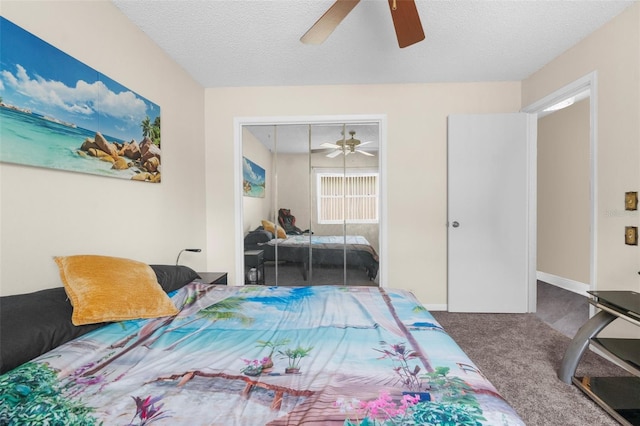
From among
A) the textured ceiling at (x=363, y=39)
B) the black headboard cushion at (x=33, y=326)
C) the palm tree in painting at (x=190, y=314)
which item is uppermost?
the textured ceiling at (x=363, y=39)

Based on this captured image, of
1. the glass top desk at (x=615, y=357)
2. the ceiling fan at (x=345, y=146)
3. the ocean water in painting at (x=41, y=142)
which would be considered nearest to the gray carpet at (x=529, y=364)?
the glass top desk at (x=615, y=357)

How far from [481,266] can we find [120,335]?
3346 millimetres

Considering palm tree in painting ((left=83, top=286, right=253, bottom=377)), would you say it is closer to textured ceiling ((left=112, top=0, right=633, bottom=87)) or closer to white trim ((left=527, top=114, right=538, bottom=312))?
textured ceiling ((left=112, top=0, right=633, bottom=87))

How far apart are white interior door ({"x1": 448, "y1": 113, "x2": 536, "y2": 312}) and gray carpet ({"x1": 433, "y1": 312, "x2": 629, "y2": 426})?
0.88 feet

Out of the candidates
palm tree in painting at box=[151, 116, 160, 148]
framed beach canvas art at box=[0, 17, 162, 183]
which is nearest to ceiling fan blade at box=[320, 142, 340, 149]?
palm tree in painting at box=[151, 116, 160, 148]

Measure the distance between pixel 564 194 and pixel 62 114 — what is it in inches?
225

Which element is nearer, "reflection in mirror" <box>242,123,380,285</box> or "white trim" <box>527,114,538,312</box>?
"white trim" <box>527,114,538,312</box>

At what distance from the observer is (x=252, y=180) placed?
352 centimetres

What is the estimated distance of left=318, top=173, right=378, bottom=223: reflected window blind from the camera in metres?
3.43

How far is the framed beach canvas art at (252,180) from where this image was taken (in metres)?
3.52

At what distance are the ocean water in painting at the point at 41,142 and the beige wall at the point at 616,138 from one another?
3.71 m

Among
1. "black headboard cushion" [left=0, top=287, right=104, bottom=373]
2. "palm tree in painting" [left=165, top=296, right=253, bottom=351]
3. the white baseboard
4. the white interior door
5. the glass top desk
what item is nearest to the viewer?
"black headboard cushion" [left=0, top=287, right=104, bottom=373]

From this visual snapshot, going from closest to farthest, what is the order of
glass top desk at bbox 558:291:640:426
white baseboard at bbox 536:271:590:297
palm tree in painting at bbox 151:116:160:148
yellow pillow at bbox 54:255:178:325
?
1. yellow pillow at bbox 54:255:178:325
2. glass top desk at bbox 558:291:640:426
3. palm tree in painting at bbox 151:116:160:148
4. white baseboard at bbox 536:271:590:297

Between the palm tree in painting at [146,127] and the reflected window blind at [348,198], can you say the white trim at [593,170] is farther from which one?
the palm tree in painting at [146,127]
